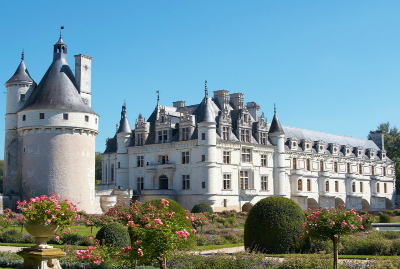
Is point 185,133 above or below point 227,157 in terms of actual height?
above

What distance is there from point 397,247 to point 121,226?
9.86m

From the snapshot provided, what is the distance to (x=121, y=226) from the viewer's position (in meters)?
17.9

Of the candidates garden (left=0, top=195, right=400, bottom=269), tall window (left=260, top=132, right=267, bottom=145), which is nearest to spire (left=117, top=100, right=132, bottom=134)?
tall window (left=260, top=132, right=267, bottom=145)

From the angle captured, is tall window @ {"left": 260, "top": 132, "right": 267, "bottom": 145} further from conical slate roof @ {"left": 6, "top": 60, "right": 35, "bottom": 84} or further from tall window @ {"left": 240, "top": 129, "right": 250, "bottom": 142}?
conical slate roof @ {"left": 6, "top": 60, "right": 35, "bottom": 84}

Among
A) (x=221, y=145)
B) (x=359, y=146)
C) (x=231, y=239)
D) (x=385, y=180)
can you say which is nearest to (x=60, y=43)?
(x=221, y=145)

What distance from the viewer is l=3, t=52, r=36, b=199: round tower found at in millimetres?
36469

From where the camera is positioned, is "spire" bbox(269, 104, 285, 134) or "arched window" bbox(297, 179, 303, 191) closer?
"spire" bbox(269, 104, 285, 134)

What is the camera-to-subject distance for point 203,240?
2083cm

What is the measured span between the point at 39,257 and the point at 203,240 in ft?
32.7

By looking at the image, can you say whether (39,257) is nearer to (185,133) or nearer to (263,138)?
(185,133)

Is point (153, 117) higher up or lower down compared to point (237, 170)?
higher up

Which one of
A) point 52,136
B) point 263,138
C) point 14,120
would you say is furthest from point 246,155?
point 14,120

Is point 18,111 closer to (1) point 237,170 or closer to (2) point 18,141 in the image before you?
(2) point 18,141

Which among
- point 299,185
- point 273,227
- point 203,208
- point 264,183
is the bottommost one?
point 203,208
